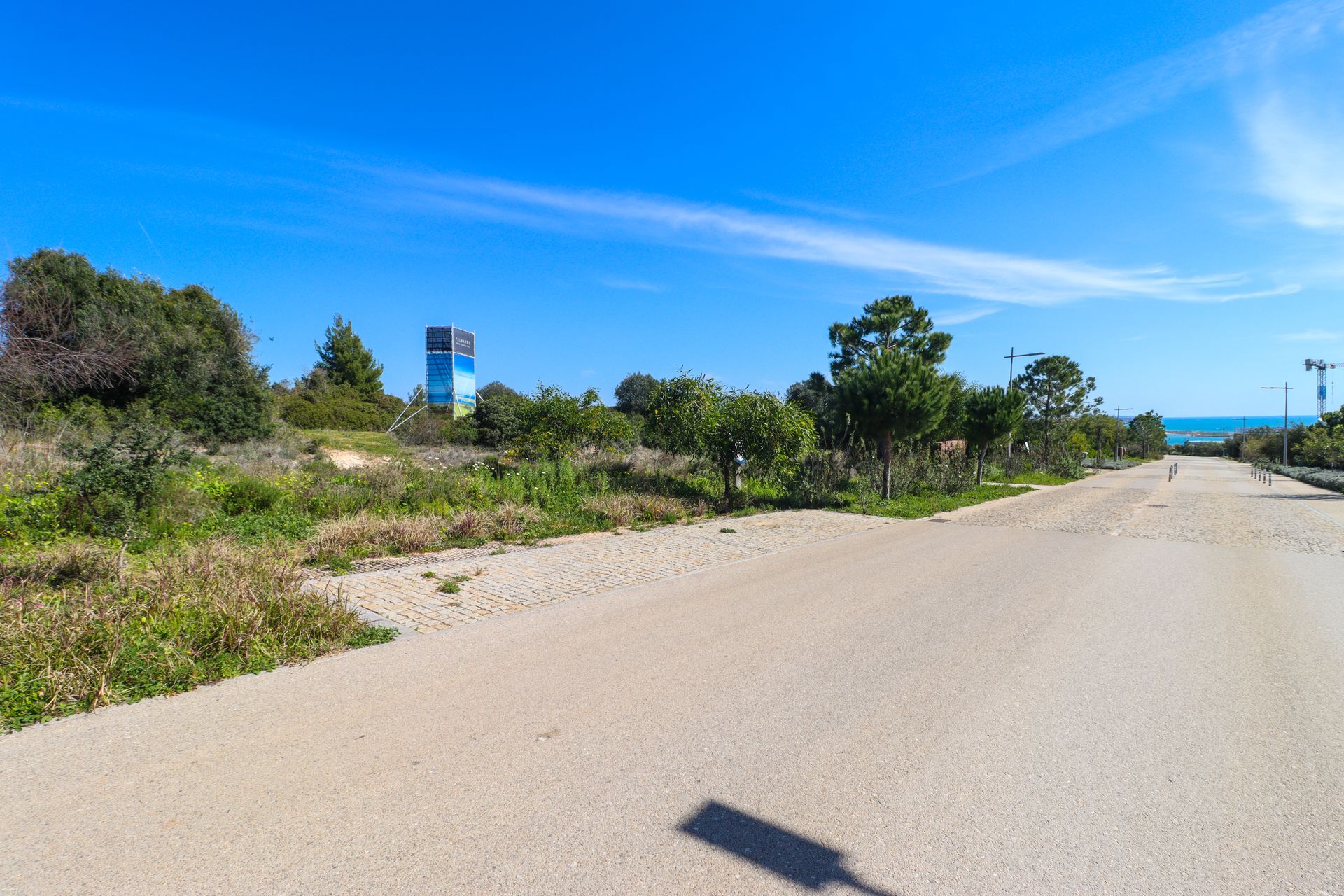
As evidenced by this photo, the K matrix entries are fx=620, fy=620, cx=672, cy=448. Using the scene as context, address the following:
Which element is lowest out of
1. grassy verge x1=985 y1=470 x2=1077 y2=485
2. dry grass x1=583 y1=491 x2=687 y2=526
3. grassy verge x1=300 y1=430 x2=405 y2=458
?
grassy verge x1=985 y1=470 x2=1077 y2=485

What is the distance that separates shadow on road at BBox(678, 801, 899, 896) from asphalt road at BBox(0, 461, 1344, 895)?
0.01 metres

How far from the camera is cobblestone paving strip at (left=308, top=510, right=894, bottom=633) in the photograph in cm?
618

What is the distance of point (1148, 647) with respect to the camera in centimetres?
527

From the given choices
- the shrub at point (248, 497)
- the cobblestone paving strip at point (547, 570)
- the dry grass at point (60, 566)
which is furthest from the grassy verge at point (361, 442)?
the dry grass at point (60, 566)

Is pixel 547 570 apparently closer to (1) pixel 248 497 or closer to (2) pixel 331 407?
(1) pixel 248 497

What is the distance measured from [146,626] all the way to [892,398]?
14895mm

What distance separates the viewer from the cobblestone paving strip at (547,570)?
6.18m

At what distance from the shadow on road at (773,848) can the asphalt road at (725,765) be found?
0.01 m

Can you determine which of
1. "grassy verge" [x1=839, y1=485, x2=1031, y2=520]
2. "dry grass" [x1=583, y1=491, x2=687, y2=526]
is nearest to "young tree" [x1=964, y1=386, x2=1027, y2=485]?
"grassy verge" [x1=839, y1=485, x2=1031, y2=520]

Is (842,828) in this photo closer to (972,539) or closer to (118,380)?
(972,539)

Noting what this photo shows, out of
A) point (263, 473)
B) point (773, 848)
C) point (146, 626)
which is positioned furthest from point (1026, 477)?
point (146, 626)

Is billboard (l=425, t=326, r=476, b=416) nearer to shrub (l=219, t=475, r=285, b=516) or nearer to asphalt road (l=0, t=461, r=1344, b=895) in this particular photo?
shrub (l=219, t=475, r=285, b=516)

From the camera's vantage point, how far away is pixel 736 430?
1398cm

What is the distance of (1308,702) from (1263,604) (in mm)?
3460
